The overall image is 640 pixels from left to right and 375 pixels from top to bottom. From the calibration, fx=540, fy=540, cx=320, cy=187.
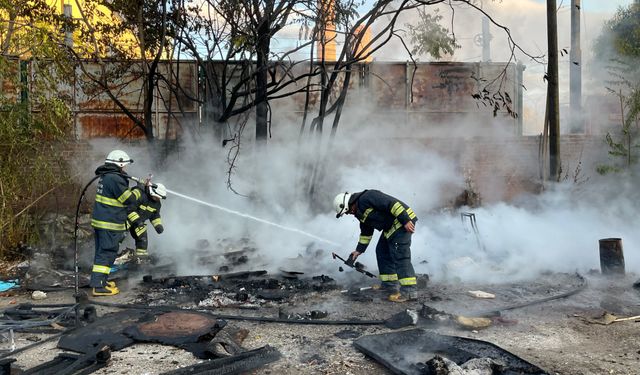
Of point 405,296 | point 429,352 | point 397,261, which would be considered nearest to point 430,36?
point 397,261

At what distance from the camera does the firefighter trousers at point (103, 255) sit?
6836mm

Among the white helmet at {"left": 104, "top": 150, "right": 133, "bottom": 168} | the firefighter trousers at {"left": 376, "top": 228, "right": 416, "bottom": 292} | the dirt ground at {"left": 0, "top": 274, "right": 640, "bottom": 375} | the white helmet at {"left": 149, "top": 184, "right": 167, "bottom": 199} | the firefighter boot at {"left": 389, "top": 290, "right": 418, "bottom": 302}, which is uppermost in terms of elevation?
the white helmet at {"left": 104, "top": 150, "right": 133, "bottom": 168}

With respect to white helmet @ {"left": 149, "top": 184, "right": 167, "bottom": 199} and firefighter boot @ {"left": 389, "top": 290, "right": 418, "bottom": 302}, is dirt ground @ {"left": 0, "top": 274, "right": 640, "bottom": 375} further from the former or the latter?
white helmet @ {"left": 149, "top": 184, "right": 167, "bottom": 199}

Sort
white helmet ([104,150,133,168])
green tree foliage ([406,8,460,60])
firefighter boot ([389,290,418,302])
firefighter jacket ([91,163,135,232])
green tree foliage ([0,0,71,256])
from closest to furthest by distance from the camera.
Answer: firefighter boot ([389,290,418,302]) → firefighter jacket ([91,163,135,232]) → white helmet ([104,150,133,168]) → green tree foliage ([0,0,71,256]) → green tree foliage ([406,8,460,60])

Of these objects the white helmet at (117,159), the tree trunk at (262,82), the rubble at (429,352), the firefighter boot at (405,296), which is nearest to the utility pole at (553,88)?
the tree trunk at (262,82)

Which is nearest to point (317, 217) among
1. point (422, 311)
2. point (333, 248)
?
point (333, 248)

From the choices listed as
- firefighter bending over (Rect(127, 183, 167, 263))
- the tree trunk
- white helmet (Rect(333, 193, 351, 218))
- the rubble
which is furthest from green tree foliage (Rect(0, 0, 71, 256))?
the rubble

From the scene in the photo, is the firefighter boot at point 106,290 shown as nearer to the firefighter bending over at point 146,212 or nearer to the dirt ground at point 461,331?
the dirt ground at point 461,331

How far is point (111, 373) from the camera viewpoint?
14.3 ft

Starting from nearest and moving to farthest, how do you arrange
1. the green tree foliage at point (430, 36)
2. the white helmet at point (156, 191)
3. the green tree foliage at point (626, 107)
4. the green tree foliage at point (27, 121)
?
the white helmet at point (156, 191) → the green tree foliage at point (27, 121) → the green tree foliage at point (430, 36) → the green tree foliage at point (626, 107)

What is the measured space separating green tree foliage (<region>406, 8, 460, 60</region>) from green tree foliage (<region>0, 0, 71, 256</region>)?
20.7 ft

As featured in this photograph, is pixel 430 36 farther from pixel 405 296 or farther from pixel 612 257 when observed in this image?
pixel 405 296

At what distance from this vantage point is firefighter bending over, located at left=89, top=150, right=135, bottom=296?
22.6 feet

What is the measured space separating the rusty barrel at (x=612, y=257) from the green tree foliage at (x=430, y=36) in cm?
447
